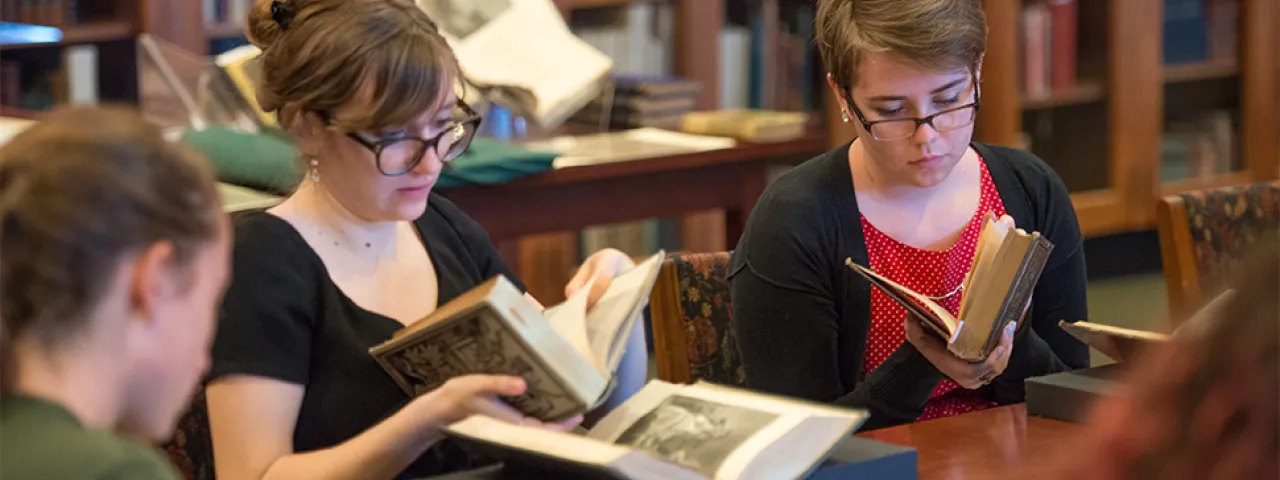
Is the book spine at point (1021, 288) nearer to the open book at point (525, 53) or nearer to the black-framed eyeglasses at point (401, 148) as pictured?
the black-framed eyeglasses at point (401, 148)

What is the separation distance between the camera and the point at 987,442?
5.09 ft

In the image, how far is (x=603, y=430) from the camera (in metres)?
1.38

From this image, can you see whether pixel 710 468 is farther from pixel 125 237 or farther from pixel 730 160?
pixel 730 160

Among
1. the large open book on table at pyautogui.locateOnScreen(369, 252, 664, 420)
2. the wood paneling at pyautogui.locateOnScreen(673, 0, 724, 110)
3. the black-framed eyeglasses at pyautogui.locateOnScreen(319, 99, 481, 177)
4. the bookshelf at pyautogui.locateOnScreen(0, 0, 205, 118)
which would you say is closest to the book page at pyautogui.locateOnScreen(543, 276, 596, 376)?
the large open book on table at pyautogui.locateOnScreen(369, 252, 664, 420)

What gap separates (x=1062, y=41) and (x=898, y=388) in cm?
322

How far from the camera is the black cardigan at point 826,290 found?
1.83 meters

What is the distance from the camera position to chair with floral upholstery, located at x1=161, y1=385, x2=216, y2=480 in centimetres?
165

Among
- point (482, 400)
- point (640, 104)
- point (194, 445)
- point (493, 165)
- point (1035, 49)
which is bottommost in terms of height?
point (194, 445)

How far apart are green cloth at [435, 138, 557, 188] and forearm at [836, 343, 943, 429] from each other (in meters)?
1.34

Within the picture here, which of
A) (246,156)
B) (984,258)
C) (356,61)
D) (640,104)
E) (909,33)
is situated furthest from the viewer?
(640,104)

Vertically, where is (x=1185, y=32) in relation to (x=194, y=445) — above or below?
above

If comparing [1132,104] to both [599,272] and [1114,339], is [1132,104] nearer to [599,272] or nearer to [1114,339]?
[1114,339]

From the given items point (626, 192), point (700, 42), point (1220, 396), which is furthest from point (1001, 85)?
point (1220, 396)

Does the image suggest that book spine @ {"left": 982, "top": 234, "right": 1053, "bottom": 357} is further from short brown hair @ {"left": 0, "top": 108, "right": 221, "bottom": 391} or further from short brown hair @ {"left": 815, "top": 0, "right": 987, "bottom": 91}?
short brown hair @ {"left": 0, "top": 108, "right": 221, "bottom": 391}
